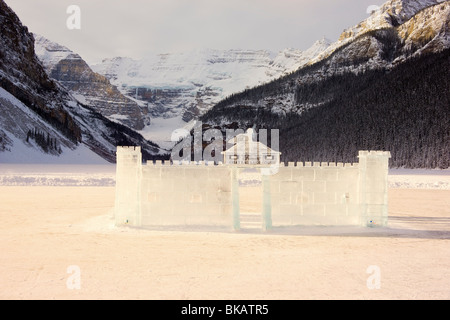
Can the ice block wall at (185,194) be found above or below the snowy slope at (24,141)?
below

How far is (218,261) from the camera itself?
1706 centimetres

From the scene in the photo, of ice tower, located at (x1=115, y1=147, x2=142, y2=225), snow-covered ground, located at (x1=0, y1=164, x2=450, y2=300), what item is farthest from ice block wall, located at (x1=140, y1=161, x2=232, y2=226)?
snow-covered ground, located at (x1=0, y1=164, x2=450, y2=300)

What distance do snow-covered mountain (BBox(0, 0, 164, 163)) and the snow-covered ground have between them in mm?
97318

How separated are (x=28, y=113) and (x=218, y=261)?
5186 inches

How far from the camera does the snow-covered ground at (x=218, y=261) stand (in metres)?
13.4

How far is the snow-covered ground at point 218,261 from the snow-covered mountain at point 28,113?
319 ft

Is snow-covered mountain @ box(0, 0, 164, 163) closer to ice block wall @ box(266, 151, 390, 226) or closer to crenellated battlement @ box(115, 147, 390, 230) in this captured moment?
crenellated battlement @ box(115, 147, 390, 230)

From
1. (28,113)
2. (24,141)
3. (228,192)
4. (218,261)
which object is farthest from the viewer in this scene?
(28,113)

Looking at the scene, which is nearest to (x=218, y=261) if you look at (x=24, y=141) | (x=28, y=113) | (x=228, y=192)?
(x=228, y=192)

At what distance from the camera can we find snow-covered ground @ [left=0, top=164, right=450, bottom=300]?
13406mm

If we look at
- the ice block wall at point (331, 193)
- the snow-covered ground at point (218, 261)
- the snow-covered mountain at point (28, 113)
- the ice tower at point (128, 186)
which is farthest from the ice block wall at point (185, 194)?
the snow-covered mountain at point (28, 113)

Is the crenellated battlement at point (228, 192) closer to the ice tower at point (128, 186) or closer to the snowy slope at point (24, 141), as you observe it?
the ice tower at point (128, 186)

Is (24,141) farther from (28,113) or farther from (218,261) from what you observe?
(218,261)
